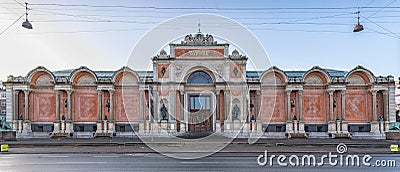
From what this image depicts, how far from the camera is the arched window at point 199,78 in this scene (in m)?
38.5

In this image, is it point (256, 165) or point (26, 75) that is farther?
point (26, 75)

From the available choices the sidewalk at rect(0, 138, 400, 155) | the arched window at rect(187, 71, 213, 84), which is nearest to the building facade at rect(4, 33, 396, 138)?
the arched window at rect(187, 71, 213, 84)

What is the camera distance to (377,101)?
37125 millimetres

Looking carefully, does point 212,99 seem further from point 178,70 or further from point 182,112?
point 178,70

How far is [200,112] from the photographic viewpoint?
3875 centimetres

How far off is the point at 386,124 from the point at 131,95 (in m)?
30.1

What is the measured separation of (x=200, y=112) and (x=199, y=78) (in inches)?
166

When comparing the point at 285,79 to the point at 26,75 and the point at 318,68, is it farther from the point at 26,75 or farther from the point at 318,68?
the point at 26,75

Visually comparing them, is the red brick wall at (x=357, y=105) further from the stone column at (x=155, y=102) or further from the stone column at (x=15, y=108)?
the stone column at (x=15, y=108)

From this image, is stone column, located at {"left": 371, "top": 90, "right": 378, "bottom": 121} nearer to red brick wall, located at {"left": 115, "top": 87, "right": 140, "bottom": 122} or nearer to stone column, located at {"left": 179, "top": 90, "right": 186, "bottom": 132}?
stone column, located at {"left": 179, "top": 90, "right": 186, "bottom": 132}

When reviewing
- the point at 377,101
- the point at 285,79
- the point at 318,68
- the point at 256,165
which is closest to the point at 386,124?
the point at 377,101

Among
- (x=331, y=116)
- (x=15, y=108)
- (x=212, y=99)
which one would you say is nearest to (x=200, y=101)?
(x=212, y=99)

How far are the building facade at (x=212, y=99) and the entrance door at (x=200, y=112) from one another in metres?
0.46

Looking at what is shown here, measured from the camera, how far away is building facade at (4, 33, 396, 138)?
36.6 m
